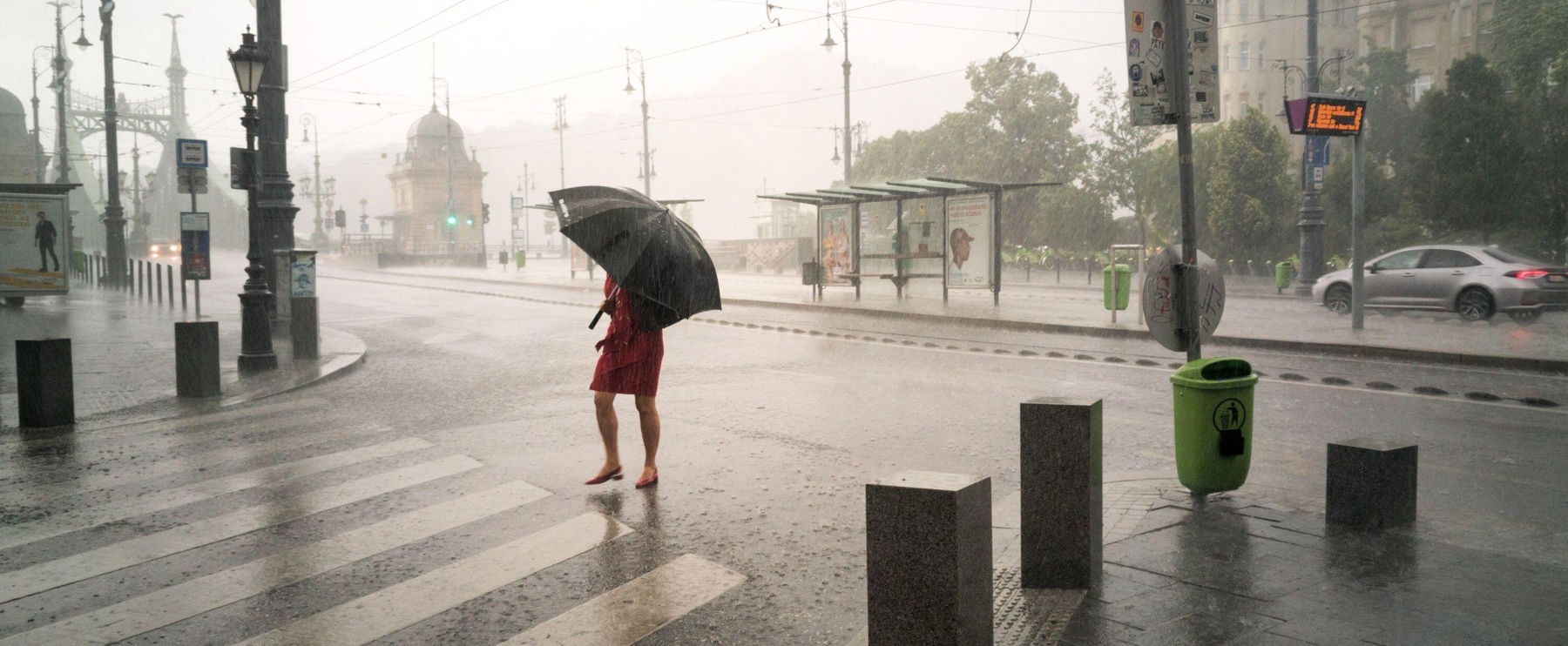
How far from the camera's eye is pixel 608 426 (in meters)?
6.30

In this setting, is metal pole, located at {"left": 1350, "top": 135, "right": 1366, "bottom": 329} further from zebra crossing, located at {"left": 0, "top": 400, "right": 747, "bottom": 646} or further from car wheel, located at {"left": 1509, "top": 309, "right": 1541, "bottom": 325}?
zebra crossing, located at {"left": 0, "top": 400, "right": 747, "bottom": 646}

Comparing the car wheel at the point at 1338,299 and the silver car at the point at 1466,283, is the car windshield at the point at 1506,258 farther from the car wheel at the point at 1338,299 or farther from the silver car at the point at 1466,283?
the car wheel at the point at 1338,299

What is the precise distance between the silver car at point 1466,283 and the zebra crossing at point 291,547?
1507 cm

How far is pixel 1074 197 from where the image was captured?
153 ft

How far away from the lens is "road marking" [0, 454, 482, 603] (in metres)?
4.79

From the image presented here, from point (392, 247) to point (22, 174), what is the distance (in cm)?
3638

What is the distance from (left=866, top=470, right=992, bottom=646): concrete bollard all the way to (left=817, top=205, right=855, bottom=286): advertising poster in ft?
73.3

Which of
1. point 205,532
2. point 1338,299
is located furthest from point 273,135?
point 1338,299

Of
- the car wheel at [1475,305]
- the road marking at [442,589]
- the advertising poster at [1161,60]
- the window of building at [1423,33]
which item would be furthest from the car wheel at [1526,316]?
the window of building at [1423,33]

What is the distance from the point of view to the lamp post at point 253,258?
12164mm

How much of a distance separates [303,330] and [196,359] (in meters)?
3.16

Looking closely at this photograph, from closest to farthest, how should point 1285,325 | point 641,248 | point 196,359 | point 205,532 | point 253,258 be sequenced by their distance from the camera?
point 205,532 < point 641,248 < point 196,359 < point 253,258 < point 1285,325

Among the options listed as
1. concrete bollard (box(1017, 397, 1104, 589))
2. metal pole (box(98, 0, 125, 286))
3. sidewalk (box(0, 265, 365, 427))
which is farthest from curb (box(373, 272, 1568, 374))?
metal pole (box(98, 0, 125, 286))

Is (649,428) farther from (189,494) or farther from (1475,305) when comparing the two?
(1475,305)
